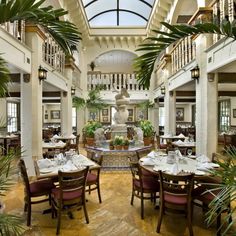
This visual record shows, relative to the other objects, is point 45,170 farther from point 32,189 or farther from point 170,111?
point 170,111

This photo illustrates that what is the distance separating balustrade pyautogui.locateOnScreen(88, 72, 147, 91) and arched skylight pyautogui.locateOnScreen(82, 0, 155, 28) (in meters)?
2.70

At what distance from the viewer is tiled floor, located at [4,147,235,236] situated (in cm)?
299

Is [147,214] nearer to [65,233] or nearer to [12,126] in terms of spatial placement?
[65,233]

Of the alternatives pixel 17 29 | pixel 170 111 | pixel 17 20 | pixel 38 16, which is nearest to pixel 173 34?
pixel 38 16

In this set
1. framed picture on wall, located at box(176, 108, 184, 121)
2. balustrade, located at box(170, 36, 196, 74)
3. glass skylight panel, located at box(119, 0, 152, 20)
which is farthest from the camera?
framed picture on wall, located at box(176, 108, 184, 121)

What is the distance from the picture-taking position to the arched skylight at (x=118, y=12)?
37.5 ft

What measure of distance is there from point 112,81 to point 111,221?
393 inches

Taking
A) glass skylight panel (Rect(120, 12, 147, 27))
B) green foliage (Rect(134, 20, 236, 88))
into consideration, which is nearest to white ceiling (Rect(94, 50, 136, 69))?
glass skylight panel (Rect(120, 12, 147, 27))

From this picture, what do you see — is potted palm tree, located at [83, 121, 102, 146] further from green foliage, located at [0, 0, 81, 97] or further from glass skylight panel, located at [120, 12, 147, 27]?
glass skylight panel, located at [120, 12, 147, 27]

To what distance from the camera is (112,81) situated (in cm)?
1266


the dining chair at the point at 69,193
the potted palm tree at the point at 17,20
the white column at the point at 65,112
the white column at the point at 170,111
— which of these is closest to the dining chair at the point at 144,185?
the dining chair at the point at 69,193

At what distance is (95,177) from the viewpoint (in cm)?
403

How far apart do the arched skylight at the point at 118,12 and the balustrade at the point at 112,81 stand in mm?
2697

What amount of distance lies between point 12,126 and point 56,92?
4.42m
